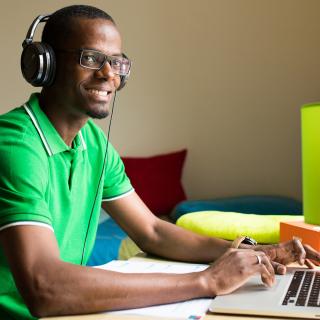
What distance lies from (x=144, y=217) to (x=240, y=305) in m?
0.56

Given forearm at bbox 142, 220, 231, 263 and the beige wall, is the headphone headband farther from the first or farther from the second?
the beige wall

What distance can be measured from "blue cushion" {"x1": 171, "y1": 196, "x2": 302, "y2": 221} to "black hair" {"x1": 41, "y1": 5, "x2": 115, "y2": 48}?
208 centimetres

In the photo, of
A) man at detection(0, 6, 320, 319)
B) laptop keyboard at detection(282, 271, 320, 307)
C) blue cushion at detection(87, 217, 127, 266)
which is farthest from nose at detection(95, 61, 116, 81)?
blue cushion at detection(87, 217, 127, 266)

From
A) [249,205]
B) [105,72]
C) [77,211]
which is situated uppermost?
[105,72]

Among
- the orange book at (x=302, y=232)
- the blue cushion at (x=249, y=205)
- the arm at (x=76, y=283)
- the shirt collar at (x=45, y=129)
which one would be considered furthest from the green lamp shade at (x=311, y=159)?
the blue cushion at (x=249, y=205)

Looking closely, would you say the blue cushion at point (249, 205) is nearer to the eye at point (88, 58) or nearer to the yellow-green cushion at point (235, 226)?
the yellow-green cushion at point (235, 226)

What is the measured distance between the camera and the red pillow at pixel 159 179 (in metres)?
3.49

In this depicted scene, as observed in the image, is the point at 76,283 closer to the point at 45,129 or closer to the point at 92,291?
the point at 92,291

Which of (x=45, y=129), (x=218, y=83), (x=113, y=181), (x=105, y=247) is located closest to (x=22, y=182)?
(x=45, y=129)

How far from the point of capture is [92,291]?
902mm

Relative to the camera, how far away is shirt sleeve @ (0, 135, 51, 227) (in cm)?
96

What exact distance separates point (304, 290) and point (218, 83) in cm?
268

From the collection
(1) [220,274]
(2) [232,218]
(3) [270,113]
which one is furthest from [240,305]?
(3) [270,113]

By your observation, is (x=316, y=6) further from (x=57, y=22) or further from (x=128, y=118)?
(x=57, y=22)
